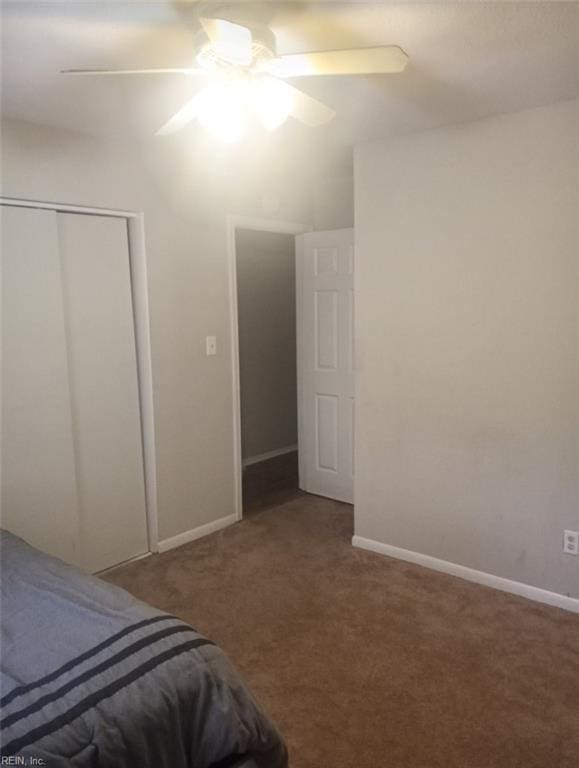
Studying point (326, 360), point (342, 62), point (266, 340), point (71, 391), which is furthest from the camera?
point (266, 340)

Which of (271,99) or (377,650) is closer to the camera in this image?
(271,99)

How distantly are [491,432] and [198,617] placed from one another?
1671 mm

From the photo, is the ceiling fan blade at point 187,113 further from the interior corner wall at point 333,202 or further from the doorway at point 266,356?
the doorway at point 266,356

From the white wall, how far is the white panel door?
701 millimetres

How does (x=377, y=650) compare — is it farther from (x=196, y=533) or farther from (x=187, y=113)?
(x=187, y=113)

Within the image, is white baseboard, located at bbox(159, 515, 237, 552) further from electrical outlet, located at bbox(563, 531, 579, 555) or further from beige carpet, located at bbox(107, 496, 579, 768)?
electrical outlet, located at bbox(563, 531, 579, 555)

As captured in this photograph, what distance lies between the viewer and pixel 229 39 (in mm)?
1564

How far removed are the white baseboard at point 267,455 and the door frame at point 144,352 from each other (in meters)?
1.82

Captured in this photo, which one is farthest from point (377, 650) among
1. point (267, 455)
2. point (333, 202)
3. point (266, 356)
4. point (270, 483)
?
point (266, 356)

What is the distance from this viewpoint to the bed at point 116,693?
122cm

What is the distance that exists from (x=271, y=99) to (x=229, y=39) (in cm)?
38

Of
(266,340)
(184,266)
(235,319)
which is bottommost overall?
(266,340)

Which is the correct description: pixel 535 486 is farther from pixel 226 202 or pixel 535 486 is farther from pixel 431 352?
pixel 226 202

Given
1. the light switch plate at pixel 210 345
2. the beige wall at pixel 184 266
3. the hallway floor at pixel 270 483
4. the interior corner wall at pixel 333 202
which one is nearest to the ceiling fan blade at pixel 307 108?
the beige wall at pixel 184 266
